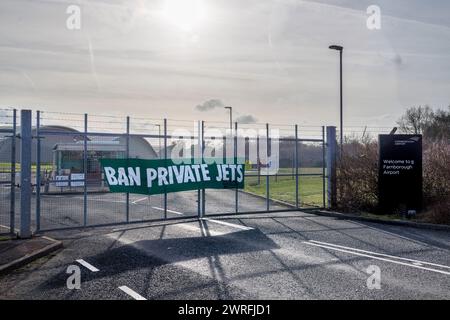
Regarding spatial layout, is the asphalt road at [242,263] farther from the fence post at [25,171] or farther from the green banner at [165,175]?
the green banner at [165,175]

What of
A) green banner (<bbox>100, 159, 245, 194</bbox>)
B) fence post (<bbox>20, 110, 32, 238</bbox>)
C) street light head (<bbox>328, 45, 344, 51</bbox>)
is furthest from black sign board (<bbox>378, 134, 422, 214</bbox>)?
fence post (<bbox>20, 110, 32, 238</bbox>)

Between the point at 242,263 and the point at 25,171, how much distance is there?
618 centimetres

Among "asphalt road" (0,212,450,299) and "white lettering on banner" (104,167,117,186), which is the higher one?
"white lettering on banner" (104,167,117,186)

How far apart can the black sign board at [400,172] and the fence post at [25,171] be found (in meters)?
10.9

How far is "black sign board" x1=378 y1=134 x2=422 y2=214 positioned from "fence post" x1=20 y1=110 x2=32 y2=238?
10.9 meters

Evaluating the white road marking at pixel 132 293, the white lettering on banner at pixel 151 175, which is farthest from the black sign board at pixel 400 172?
the white road marking at pixel 132 293

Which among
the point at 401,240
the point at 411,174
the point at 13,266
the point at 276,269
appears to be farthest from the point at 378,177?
the point at 13,266

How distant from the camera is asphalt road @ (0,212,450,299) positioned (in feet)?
23.9

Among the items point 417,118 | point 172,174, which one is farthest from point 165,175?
point 417,118

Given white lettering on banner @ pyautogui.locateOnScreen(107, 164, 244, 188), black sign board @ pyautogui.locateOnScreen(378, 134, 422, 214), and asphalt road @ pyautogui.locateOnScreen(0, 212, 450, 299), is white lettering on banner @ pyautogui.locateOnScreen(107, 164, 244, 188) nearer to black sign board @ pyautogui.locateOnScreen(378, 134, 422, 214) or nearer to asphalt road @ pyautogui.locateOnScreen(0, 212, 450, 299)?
asphalt road @ pyautogui.locateOnScreen(0, 212, 450, 299)

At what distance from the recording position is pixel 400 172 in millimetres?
15609

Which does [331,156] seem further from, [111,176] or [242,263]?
[242,263]

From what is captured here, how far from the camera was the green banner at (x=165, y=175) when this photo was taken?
13734mm
